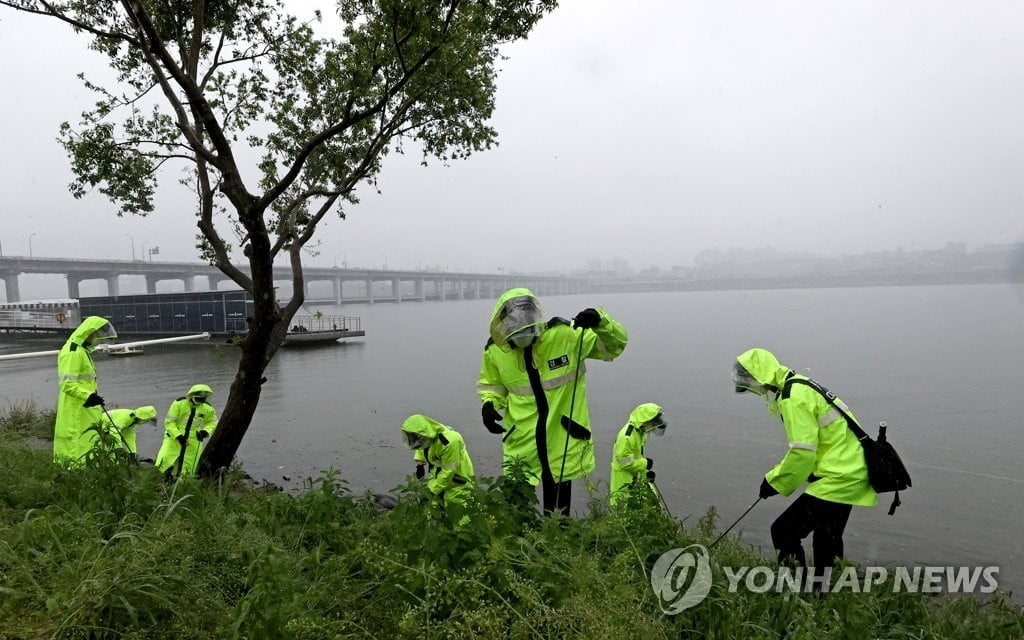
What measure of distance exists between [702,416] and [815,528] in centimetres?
1279

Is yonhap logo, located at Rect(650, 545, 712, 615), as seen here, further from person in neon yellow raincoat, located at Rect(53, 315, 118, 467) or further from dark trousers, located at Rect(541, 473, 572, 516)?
person in neon yellow raincoat, located at Rect(53, 315, 118, 467)

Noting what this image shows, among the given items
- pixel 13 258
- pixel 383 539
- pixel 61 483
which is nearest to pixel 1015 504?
pixel 383 539

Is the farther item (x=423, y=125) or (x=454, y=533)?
(x=423, y=125)

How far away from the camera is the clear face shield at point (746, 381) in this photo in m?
4.37

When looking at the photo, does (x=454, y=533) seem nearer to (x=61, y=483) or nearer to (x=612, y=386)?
(x=61, y=483)

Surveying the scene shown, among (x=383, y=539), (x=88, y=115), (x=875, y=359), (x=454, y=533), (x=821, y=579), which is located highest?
(x=88, y=115)

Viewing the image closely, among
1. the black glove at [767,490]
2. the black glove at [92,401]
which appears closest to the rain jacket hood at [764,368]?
the black glove at [767,490]

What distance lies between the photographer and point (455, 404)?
18.2 metres

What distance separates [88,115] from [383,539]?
6292 mm

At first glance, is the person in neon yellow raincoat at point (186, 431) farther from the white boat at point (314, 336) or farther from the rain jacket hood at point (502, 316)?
the white boat at point (314, 336)

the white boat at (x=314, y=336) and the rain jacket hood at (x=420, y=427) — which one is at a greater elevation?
the rain jacket hood at (x=420, y=427)

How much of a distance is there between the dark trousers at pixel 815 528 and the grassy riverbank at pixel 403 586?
0.45m

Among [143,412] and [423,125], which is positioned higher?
[423,125]

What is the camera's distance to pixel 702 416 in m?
16.4
